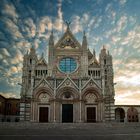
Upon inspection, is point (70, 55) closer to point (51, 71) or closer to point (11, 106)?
point (51, 71)

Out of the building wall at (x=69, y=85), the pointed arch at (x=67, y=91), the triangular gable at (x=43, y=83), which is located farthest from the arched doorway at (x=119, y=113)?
the triangular gable at (x=43, y=83)

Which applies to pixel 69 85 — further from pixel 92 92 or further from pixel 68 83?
pixel 92 92

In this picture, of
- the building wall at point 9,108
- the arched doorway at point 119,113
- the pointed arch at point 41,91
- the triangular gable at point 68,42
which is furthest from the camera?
the arched doorway at point 119,113

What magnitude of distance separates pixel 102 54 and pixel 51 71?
412 inches

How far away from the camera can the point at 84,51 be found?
3991cm

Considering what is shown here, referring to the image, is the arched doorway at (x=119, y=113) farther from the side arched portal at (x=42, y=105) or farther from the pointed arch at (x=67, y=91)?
the side arched portal at (x=42, y=105)

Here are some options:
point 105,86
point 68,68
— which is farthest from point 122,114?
point 68,68

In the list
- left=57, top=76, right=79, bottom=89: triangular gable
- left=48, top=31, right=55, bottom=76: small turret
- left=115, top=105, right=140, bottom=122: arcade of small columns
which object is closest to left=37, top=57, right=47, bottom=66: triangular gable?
left=48, top=31, right=55, bottom=76: small turret

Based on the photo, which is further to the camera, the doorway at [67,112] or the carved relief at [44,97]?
the carved relief at [44,97]

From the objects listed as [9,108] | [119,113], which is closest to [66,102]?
[9,108]

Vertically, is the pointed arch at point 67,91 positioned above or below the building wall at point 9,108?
above

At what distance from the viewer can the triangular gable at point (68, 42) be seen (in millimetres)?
40912

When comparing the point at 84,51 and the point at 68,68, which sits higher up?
the point at 84,51

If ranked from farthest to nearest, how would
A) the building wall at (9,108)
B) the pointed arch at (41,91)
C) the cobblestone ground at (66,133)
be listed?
the building wall at (9,108) → the pointed arch at (41,91) → the cobblestone ground at (66,133)
